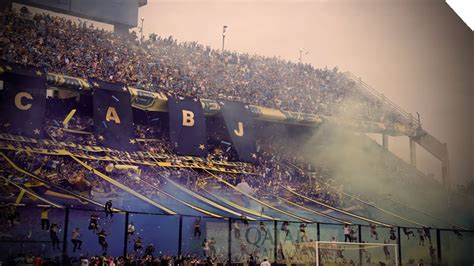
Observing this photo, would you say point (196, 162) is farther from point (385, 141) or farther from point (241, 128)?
point (385, 141)

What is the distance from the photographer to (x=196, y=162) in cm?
1066

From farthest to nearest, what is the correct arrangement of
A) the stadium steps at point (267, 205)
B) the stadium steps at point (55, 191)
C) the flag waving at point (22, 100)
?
the stadium steps at point (267, 205) < the flag waving at point (22, 100) < the stadium steps at point (55, 191)

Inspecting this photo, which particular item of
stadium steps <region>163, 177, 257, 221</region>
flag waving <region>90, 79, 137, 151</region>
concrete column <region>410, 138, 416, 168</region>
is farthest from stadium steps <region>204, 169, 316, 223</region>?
concrete column <region>410, 138, 416, 168</region>

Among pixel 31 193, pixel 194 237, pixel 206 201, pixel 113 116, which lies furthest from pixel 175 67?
pixel 31 193

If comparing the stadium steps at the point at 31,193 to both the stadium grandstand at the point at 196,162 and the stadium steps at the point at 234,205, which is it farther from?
the stadium steps at the point at 234,205

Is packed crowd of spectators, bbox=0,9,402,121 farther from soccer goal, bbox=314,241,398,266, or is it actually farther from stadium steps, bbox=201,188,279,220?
soccer goal, bbox=314,241,398,266

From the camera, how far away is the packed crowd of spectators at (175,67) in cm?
977

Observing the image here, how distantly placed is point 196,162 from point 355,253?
128 inches

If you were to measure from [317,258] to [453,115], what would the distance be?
543 cm

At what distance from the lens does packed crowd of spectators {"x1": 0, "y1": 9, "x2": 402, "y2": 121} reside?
977 cm

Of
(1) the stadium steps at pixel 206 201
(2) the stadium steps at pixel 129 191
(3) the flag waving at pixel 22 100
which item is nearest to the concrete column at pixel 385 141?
(1) the stadium steps at pixel 206 201

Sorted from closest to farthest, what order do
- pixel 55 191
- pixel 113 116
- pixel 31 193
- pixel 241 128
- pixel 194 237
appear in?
pixel 31 193, pixel 55 191, pixel 194 237, pixel 113 116, pixel 241 128

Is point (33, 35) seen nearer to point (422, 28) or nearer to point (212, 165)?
point (212, 165)

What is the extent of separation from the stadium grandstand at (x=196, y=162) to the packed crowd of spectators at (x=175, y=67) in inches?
1.0
